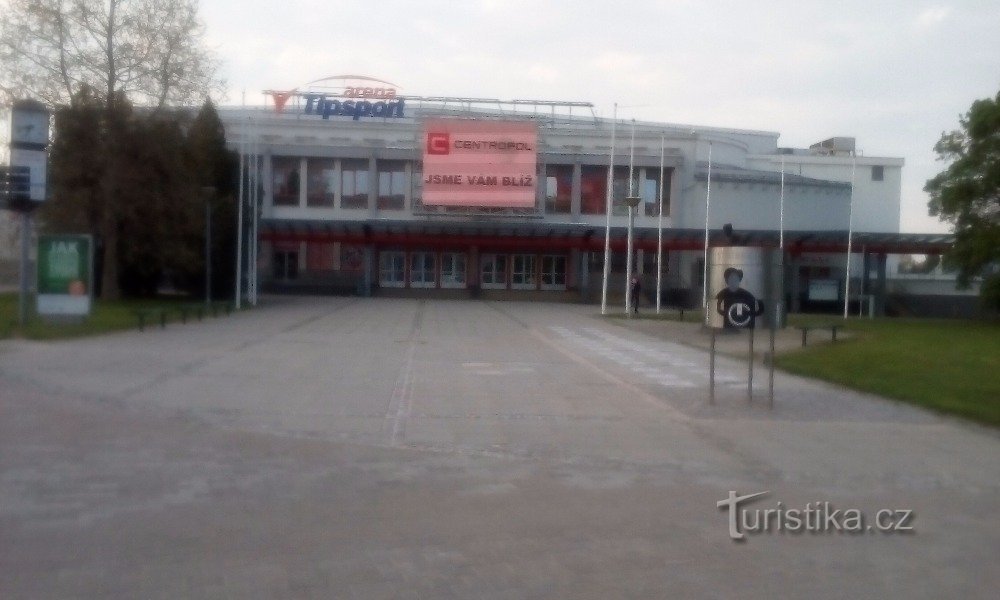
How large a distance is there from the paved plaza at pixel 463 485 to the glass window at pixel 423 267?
163ft

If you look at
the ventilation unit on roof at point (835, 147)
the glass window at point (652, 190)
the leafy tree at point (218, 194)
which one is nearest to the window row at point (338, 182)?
the leafy tree at point (218, 194)

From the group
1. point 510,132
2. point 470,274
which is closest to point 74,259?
point 510,132

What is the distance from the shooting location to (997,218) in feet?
156

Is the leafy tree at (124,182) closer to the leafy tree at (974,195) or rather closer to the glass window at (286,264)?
the glass window at (286,264)

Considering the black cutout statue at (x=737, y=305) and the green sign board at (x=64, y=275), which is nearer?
the black cutout statue at (x=737, y=305)

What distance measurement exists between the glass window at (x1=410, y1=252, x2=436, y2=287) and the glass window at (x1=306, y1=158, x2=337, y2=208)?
6399mm

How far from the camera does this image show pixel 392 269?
68812 millimetres

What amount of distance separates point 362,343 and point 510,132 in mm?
36046

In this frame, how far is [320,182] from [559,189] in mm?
15251

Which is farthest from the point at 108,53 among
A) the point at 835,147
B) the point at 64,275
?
the point at 835,147

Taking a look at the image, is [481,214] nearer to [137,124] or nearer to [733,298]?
[137,124]

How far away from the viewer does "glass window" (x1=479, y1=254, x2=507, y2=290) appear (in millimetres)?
68625

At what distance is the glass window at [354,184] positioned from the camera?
6725 cm

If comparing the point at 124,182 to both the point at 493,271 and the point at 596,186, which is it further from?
the point at 596,186
